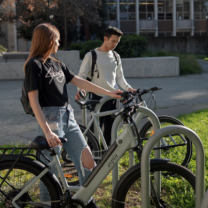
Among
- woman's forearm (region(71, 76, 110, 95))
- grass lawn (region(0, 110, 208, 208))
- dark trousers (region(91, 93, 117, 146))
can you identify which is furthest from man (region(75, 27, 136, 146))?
woman's forearm (region(71, 76, 110, 95))

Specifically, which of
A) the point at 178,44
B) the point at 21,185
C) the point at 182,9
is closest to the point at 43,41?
the point at 21,185

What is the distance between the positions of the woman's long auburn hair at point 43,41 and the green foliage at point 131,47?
14260 mm

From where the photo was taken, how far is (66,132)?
10.4ft

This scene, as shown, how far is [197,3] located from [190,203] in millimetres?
50802

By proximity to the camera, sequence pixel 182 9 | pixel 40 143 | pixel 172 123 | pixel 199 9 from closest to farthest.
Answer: pixel 40 143 → pixel 172 123 → pixel 182 9 → pixel 199 9

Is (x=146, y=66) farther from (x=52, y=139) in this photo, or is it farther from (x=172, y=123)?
(x=52, y=139)

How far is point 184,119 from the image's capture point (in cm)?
737

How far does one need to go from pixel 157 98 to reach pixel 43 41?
7618 millimetres

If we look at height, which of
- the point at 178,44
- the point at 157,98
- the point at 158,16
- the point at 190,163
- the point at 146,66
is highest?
the point at 158,16

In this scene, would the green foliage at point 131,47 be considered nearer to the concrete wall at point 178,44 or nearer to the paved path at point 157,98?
the paved path at point 157,98

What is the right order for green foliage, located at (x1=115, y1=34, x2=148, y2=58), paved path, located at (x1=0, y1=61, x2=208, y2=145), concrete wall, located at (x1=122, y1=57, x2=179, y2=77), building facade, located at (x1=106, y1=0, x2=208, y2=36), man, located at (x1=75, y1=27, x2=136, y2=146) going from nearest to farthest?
man, located at (x1=75, y1=27, x2=136, y2=146) < paved path, located at (x1=0, y1=61, x2=208, y2=145) < concrete wall, located at (x1=122, y1=57, x2=179, y2=77) < green foliage, located at (x1=115, y1=34, x2=148, y2=58) < building facade, located at (x1=106, y1=0, x2=208, y2=36)

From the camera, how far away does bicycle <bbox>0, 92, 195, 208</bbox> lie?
2773 millimetres

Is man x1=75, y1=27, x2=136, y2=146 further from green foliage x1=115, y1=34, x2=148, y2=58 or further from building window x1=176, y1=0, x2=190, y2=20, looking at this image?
building window x1=176, y1=0, x2=190, y2=20

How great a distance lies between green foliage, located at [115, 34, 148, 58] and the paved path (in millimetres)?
3066
